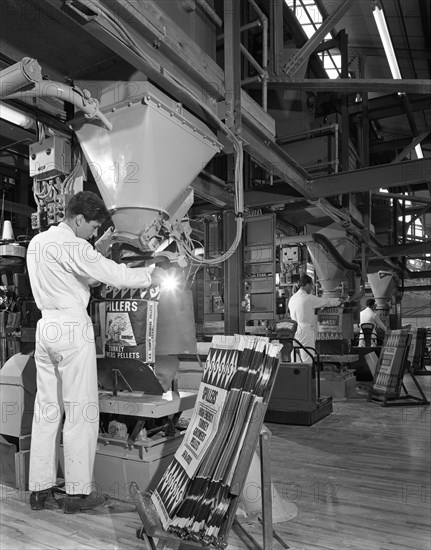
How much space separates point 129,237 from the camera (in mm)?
3121

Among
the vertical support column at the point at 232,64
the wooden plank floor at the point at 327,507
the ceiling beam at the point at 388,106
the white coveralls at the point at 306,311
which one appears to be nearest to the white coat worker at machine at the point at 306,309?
the white coveralls at the point at 306,311

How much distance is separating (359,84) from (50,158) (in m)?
2.88

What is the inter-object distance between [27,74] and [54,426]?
1.95 m

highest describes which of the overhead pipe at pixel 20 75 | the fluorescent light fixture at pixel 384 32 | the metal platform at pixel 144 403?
the fluorescent light fixture at pixel 384 32

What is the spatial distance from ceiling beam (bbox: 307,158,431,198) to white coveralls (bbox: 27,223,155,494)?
339 centimetres

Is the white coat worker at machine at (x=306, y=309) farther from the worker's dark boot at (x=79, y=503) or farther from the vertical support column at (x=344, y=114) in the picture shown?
the worker's dark boot at (x=79, y=503)

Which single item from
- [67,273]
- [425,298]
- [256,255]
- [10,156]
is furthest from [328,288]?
[425,298]

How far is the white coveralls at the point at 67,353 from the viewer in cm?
264

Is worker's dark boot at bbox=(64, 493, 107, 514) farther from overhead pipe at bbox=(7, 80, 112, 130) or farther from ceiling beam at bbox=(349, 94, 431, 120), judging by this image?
ceiling beam at bbox=(349, 94, 431, 120)

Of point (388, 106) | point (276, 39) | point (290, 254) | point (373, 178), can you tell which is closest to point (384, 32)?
point (276, 39)

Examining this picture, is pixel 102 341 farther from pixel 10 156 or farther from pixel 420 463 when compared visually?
pixel 420 463

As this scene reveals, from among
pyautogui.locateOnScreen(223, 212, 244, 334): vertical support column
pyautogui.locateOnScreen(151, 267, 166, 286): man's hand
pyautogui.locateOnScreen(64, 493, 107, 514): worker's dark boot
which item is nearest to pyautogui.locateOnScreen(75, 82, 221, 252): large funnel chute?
pyautogui.locateOnScreen(151, 267, 166, 286): man's hand

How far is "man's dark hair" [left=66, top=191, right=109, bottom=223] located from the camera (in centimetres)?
282

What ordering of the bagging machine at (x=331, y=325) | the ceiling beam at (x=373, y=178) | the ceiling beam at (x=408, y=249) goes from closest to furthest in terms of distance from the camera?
the ceiling beam at (x=373, y=178)
the bagging machine at (x=331, y=325)
the ceiling beam at (x=408, y=249)
